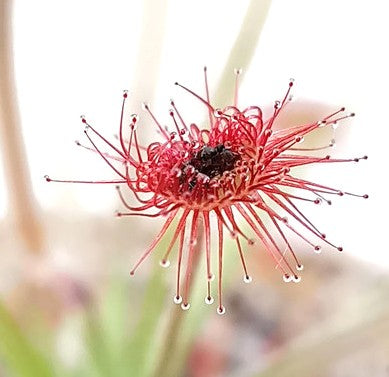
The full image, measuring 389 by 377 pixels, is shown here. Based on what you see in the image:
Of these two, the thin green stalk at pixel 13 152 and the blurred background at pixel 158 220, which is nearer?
the thin green stalk at pixel 13 152

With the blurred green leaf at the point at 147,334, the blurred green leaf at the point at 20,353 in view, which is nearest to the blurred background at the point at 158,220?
the blurred green leaf at the point at 147,334

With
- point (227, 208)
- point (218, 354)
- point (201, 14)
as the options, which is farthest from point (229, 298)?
point (227, 208)

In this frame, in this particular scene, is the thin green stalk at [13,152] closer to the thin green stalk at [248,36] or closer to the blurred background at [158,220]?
the blurred background at [158,220]

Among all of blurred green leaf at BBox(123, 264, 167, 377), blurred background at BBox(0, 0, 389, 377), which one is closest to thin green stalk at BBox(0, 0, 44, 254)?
blurred background at BBox(0, 0, 389, 377)

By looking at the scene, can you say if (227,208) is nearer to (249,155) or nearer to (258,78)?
(249,155)

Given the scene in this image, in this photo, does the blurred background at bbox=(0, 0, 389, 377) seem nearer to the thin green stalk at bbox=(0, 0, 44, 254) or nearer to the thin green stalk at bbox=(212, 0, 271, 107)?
the thin green stalk at bbox=(0, 0, 44, 254)

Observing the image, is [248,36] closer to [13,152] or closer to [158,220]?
[13,152]
